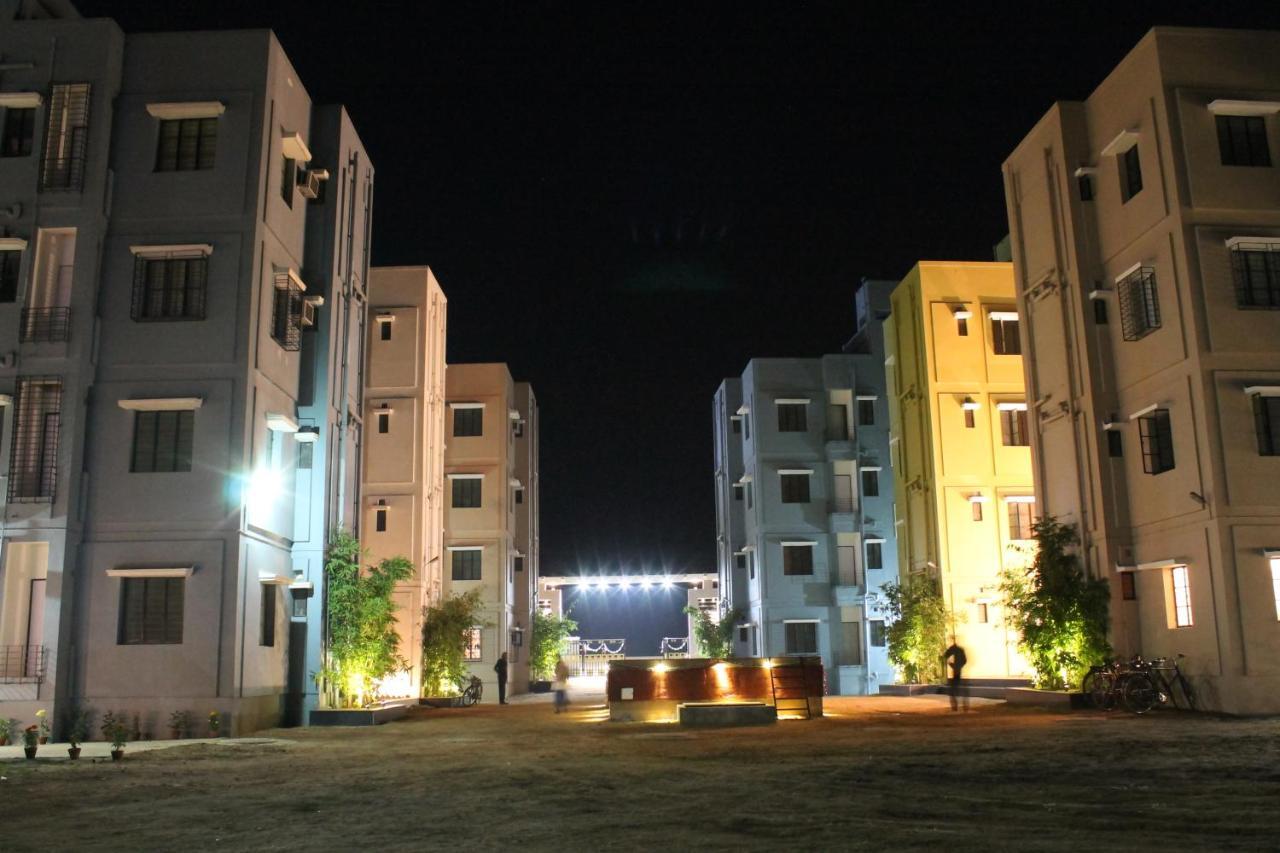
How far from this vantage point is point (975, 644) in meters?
33.2

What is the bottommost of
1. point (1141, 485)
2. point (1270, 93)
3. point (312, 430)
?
point (1141, 485)

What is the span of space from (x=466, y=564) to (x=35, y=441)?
22.9m

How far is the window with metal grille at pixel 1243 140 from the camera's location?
2189 cm

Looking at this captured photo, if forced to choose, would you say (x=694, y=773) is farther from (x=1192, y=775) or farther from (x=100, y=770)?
(x=100, y=770)

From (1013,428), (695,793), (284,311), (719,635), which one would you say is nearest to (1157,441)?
(1013,428)

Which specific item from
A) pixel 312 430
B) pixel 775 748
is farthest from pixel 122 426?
pixel 775 748

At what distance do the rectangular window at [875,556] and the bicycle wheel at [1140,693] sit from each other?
2242cm

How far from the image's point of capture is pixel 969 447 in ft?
113

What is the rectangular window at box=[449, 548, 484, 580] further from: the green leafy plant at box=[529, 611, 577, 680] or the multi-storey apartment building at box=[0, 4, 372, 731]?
the multi-storey apartment building at box=[0, 4, 372, 731]

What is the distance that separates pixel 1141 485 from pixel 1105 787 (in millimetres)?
13940

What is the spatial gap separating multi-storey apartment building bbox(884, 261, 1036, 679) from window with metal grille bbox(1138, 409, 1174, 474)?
10.4 meters

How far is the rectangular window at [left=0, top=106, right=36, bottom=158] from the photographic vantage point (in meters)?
21.6

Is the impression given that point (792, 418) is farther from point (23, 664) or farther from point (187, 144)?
point (23, 664)

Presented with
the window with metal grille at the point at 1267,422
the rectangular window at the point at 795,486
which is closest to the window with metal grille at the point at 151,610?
the window with metal grille at the point at 1267,422
